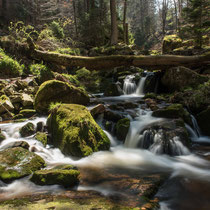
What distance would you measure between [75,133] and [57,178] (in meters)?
1.55

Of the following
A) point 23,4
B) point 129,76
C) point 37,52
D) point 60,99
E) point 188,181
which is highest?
point 23,4

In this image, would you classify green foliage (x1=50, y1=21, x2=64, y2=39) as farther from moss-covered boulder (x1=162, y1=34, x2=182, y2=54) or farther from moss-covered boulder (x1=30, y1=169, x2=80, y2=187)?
moss-covered boulder (x1=30, y1=169, x2=80, y2=187)

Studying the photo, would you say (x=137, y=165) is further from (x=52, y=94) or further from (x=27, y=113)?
(x=27, y=113)

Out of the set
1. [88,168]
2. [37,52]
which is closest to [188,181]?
[88,168]

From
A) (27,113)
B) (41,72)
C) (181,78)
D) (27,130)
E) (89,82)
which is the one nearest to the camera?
(27,130)

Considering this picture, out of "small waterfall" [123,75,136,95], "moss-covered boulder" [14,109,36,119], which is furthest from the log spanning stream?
"small waterfall" [123,75,136,95]

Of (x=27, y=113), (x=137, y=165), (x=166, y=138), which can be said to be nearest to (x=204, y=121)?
(x=166, y=138)

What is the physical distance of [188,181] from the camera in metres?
4.04

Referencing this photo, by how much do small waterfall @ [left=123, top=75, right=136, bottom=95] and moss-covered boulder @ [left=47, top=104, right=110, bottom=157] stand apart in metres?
7.64

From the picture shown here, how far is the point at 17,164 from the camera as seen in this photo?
402cm

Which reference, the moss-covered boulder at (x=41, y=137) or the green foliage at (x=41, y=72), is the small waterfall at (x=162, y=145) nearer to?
the moss-covered boulder at (x=41, y=137)

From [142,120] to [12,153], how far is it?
→ 4.87 meters

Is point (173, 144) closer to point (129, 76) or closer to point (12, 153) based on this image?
point (12, 153)

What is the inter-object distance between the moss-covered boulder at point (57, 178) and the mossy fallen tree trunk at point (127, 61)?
7601 mm
